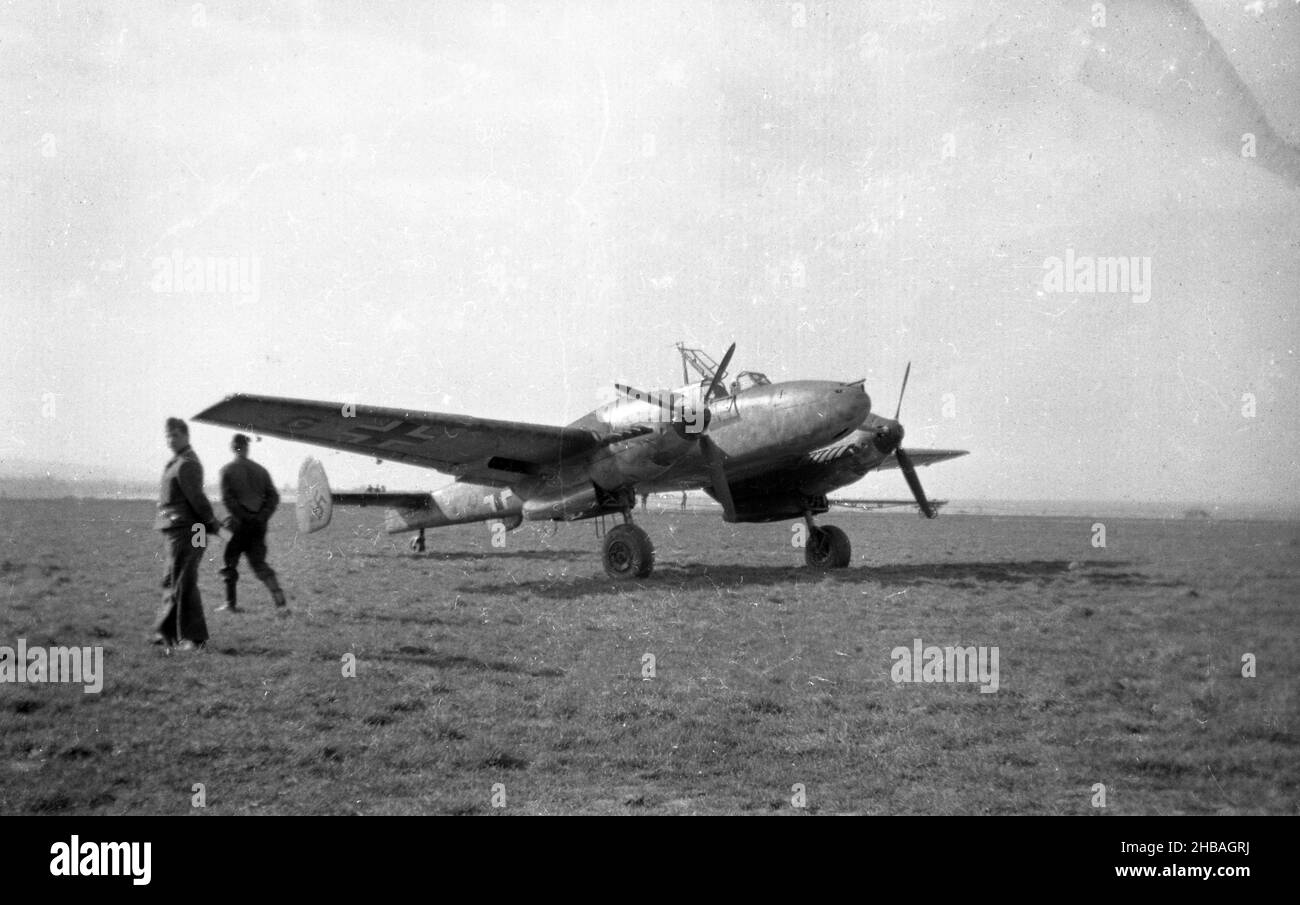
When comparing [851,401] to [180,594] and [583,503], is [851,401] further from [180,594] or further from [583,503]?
[180,594]

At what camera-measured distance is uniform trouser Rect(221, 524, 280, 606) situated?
8625 millimetres

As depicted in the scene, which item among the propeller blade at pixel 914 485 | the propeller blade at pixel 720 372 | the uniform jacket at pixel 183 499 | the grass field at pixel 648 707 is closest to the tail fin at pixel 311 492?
the grass field at pixel 648 707

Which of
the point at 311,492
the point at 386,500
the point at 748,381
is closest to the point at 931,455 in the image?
the point at 748,381

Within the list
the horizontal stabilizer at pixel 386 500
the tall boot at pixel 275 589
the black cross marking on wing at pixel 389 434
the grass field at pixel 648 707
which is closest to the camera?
the grass field at pixel 648 707

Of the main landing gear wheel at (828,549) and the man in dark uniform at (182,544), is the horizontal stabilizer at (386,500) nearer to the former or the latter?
the main landing gear wheel at (828,549)

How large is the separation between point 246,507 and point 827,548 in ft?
39.5

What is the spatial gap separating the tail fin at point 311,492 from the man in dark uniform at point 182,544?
11.8 feet

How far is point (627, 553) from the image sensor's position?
14.3 meters

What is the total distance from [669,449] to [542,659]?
5945mm

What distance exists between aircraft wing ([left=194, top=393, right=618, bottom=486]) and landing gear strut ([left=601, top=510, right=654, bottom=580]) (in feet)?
5.38

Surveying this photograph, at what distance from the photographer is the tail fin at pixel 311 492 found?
1168 cm

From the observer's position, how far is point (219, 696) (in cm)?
670

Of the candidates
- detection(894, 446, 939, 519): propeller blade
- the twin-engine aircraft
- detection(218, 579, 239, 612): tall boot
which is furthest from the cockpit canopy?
detection(218, 579, 239, 612): tall boot

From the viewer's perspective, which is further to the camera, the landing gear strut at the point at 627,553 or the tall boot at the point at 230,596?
the landing gear strut at the point at 627,553
